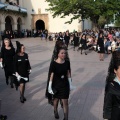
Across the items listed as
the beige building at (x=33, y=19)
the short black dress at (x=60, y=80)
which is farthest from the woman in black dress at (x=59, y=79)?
the beige building at (x=33, y=19)

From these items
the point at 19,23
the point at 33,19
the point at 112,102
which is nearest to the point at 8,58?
the point at 112,102

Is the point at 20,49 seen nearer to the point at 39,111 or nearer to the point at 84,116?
the point at 39,111

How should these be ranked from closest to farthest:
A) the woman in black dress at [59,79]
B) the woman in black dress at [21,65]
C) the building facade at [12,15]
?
the woman in black dress at [59,79] < the woman in black dress at [21,65] < the building facade at [12,15]

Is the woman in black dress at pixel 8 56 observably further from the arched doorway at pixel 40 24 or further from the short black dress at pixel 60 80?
the arched doorway at pixel 40 24

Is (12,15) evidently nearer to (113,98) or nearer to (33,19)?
(33,19)

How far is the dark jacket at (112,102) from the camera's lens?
3.10 meters

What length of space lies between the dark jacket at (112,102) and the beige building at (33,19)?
40776 mm

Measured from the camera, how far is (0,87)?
29.2 feet

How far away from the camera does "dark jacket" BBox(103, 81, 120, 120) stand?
3104 mm

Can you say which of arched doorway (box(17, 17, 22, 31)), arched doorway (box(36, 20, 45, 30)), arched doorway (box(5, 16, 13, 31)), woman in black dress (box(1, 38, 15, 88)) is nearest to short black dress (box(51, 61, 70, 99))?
woman in black dress (box(1, 38, 15, 88))

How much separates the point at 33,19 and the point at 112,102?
1763 inches

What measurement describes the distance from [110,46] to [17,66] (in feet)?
39.7

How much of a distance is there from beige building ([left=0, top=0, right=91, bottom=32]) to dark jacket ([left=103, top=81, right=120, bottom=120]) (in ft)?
134

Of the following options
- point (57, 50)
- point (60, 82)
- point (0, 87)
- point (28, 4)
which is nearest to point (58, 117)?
point (60, 82)
